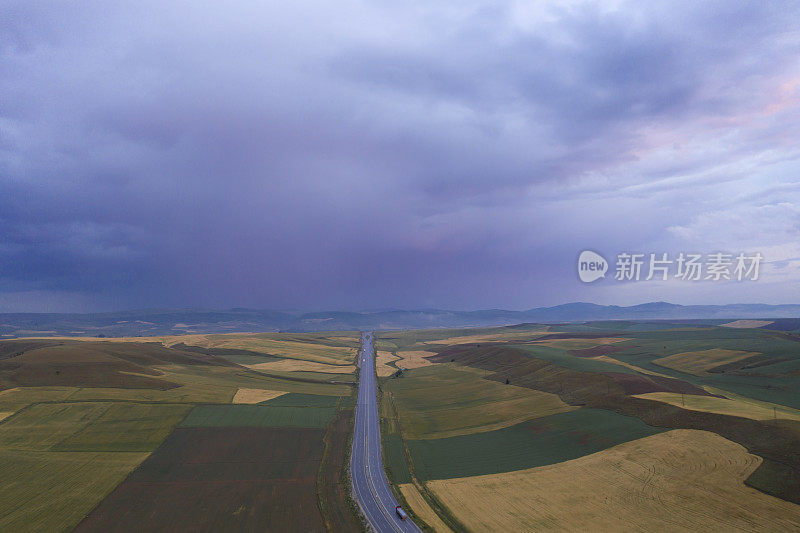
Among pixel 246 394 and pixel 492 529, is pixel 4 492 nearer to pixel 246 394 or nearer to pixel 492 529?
pixel 246 394

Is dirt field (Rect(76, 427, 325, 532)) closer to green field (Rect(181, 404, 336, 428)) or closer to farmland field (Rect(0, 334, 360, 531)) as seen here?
farmland field (Rect(0, 334, 360, 531))

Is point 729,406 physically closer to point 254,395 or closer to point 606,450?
point 606,450

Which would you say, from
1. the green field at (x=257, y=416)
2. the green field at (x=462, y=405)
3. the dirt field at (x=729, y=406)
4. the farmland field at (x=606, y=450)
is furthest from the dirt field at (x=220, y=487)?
the dirt field at (x=729, y=406)

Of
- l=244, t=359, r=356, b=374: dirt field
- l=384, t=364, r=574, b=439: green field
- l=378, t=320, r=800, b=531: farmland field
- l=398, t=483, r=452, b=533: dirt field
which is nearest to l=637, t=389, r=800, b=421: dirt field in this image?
l=378, t=320, r=800, b=531: farmland field

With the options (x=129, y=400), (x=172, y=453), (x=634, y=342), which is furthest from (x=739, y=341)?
(x=129, y=400)

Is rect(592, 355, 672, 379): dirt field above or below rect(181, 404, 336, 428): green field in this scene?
above

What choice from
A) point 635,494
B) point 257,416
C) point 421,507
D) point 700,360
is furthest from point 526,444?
point 700,360

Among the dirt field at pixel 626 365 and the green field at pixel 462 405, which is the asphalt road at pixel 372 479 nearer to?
the green field at pixel 462 405
